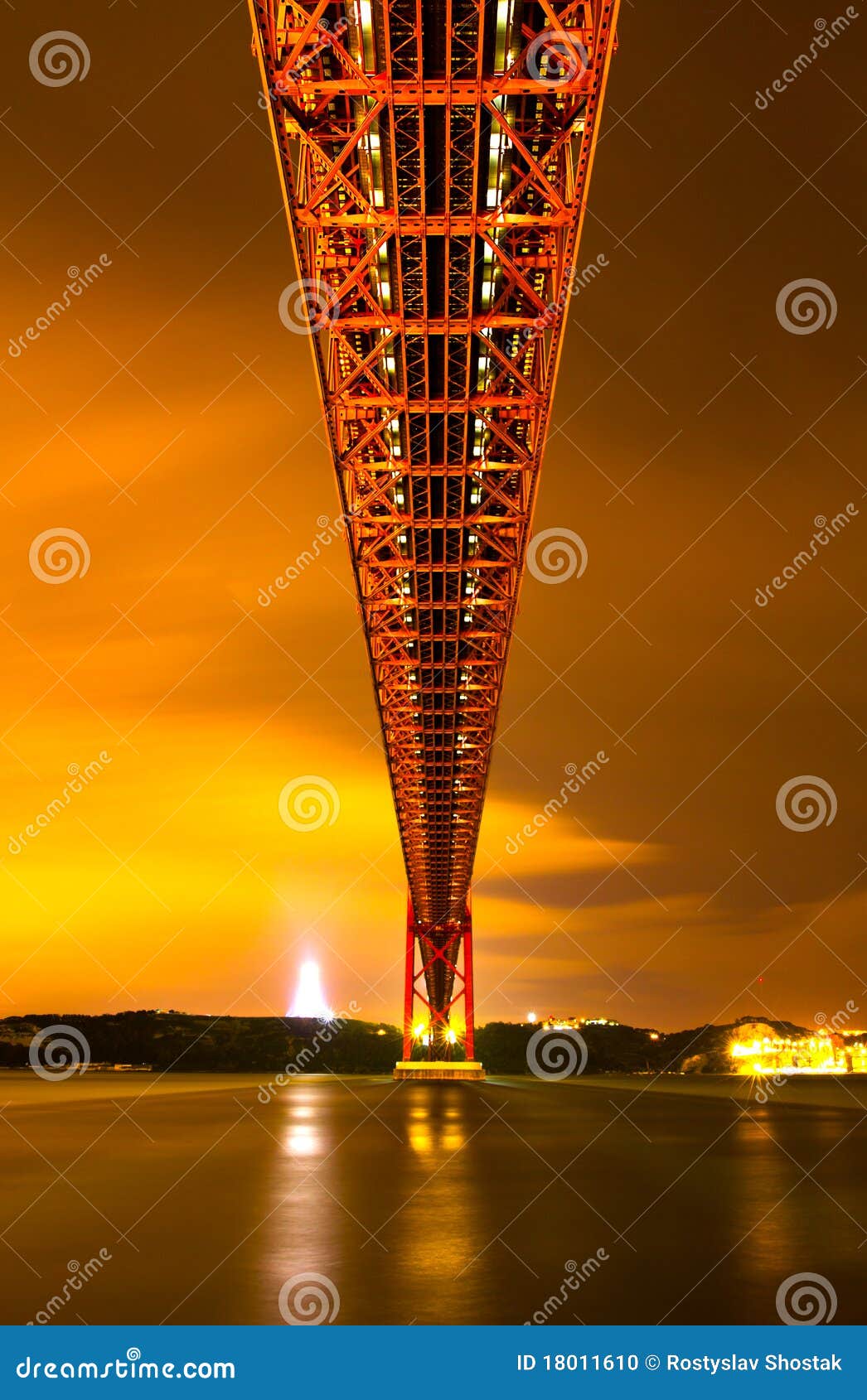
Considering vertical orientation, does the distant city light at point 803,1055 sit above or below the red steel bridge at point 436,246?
above

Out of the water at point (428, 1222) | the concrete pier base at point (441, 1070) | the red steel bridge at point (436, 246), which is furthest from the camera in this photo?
the concrete pier base at point (441, 1070)

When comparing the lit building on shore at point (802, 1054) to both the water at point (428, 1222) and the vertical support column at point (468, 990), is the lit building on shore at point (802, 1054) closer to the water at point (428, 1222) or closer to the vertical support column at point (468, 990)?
the vertical support column at point (468, 990)

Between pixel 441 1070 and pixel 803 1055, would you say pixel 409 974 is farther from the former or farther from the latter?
pixel 803 1055

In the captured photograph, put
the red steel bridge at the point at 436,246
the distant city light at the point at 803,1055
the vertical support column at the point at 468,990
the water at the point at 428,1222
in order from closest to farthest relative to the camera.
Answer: the water at the point at 428,1222 < the red steel bridge at the point at 436,246 < the vertical support column at the point at 468,990 < the distant city light at the point at 803,1055

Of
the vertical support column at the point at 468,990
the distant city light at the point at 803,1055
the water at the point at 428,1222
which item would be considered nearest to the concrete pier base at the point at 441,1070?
the vertical support column at the point at 468,990

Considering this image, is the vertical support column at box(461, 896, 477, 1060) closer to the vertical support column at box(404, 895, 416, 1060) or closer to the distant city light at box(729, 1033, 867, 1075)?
the vertical support column at box(404, 895, 416, 1060)

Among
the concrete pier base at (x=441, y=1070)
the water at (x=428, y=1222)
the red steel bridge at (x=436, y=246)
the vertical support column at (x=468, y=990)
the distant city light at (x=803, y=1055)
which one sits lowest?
the water at (x=428, y=1222)

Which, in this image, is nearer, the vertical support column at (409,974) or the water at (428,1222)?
the water at (428,1222)

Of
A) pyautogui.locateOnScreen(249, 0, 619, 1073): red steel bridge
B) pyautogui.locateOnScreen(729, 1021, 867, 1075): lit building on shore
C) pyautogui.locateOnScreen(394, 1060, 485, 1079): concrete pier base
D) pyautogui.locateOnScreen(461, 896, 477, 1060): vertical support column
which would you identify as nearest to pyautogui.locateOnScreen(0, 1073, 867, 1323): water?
pyautogui.locateOnScreen(249, 0, 619, 1073): red steel bridge
